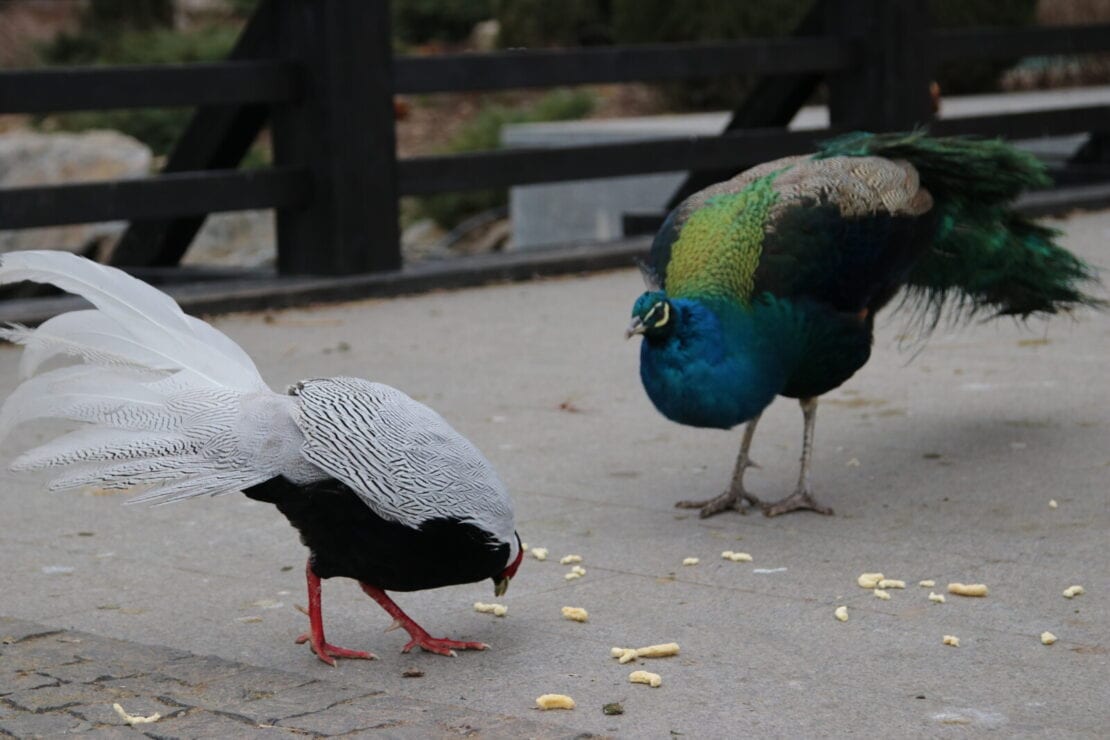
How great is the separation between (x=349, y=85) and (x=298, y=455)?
583cm

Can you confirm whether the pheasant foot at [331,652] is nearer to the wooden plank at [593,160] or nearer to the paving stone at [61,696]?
the paving stone at [61,696]

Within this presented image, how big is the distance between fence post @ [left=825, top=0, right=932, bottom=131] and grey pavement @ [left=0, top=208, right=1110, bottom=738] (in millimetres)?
4581

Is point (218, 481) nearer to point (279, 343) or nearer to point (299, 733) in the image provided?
point (299, 733)

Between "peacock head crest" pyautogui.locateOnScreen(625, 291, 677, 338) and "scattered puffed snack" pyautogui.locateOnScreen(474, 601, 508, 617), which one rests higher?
"peacock head crest" pyautogui.locateOnScreen(625, 291, 677, 338)

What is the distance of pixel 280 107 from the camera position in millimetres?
9672

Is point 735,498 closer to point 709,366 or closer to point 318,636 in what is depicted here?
point 709,366

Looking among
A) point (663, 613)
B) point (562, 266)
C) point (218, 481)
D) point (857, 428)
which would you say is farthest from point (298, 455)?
point (562, 266)

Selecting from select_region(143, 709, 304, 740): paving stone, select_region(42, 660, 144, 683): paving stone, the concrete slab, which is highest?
select_region(143, 709, 304, 740): paving stone

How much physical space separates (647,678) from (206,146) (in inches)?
271

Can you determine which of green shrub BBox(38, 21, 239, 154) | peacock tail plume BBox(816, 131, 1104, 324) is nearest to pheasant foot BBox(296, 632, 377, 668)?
peacock tail plume BBox(816, 131, 1104, 324)

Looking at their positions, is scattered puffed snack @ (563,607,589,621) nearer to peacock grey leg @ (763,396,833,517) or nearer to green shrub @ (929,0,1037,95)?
peacock grey leg @ (763,396,833,517)

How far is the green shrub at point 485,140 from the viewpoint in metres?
16.2

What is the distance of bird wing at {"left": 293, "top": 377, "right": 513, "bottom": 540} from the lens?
386cm

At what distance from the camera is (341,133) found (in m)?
9.48
